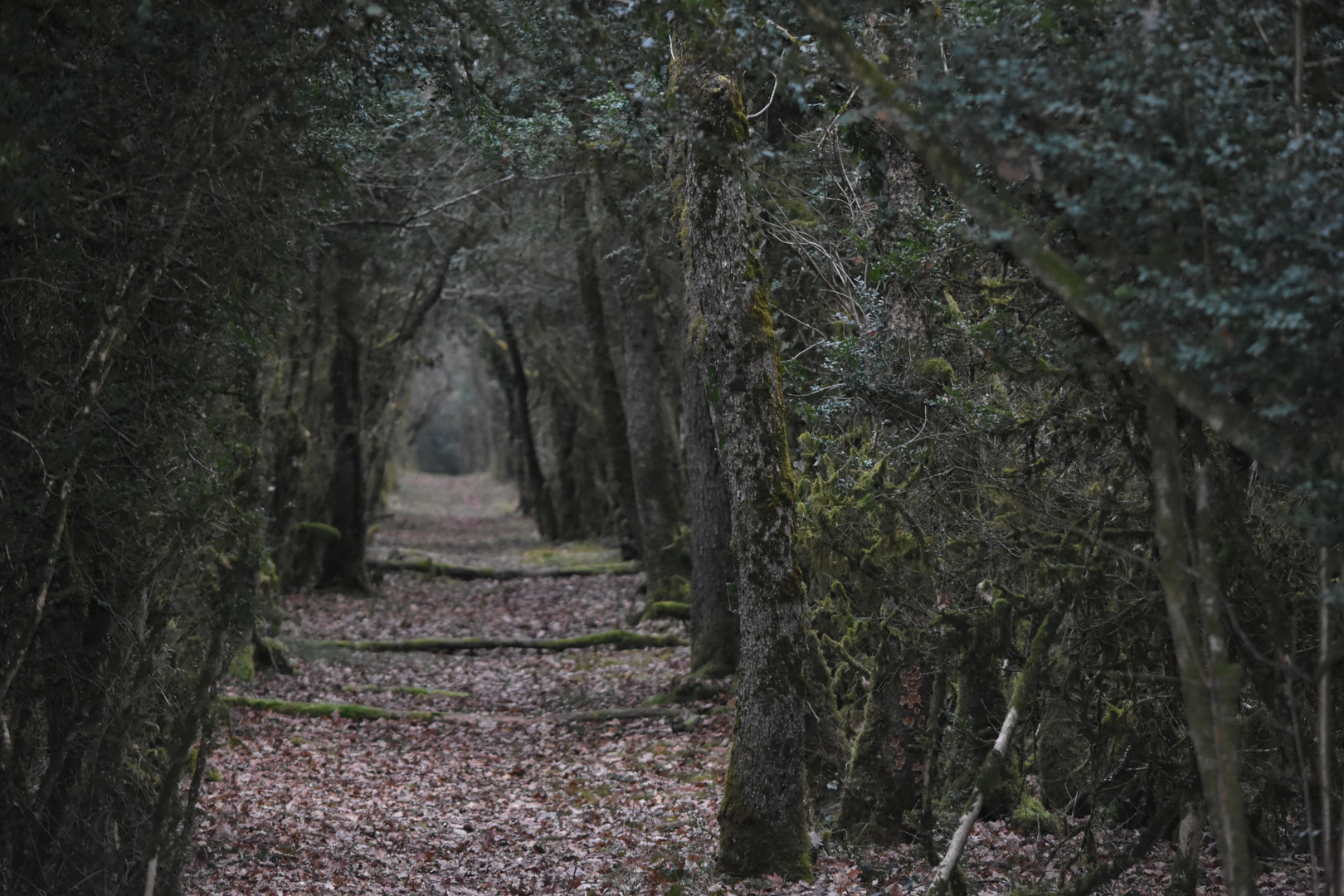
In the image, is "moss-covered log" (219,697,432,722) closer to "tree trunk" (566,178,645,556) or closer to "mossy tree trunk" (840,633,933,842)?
"mossy tree trunk" (840,633,933,842)

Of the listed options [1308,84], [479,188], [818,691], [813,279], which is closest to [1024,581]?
[818,691]

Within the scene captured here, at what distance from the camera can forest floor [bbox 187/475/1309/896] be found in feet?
21.5

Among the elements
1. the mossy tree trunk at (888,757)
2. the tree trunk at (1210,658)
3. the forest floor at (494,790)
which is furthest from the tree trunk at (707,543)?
the tree trunk at (1210,658)

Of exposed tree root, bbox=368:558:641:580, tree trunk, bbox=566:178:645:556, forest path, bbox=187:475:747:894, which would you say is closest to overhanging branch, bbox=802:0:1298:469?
forest path, bbox=187:475:747:894

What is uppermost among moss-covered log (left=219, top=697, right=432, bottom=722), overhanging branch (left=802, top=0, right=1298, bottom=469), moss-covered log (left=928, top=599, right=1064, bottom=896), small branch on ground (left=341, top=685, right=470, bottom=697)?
overhanging branch (left=802, top=0, right=1298, bottom=469)

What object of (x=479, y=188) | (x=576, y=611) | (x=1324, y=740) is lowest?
(x=576, y=611)

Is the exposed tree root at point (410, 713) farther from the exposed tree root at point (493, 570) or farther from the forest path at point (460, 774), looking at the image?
the exposed tree root at point (493, 570)

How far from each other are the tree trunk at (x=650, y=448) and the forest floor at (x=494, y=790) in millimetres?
912

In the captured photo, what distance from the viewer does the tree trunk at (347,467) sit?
710 inches

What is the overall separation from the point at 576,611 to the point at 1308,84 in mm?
14924

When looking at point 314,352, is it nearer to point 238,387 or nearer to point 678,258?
point 678,258

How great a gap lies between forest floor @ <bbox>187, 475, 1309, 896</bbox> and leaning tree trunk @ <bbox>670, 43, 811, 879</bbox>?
1.29 feet

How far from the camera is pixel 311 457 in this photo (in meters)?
18.1

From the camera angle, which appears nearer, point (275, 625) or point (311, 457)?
point (275, 625)
